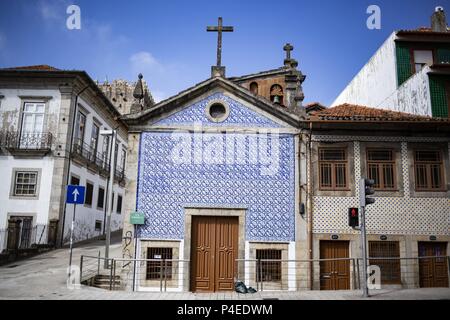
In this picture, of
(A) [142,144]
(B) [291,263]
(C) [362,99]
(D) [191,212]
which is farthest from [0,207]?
(C) [362,99]

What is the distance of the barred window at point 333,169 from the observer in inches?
530

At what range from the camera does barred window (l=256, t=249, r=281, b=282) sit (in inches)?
504

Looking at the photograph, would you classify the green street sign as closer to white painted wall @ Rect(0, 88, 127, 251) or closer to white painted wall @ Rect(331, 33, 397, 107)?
white painted wall @ Rect(0, 88, 127, 251)

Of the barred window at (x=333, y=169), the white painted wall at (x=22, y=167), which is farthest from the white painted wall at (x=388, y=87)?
the white painted wall at (x=22, y=167)

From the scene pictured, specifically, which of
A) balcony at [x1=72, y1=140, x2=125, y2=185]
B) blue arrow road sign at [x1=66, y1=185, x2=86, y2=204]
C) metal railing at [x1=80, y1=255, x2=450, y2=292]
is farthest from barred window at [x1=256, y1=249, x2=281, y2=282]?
balcony at [x1=72, y1=140, x2=125, y2=185]

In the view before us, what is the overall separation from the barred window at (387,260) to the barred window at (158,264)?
6.44 meters

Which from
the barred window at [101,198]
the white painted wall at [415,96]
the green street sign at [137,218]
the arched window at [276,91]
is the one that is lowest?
the green street sign at [137,218]

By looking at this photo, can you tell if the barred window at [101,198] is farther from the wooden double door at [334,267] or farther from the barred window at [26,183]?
the wooden double door at [334,267]

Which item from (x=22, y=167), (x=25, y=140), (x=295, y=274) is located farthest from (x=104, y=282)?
(x=25, y=140)

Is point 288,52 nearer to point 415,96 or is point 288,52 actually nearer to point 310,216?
point 415,96

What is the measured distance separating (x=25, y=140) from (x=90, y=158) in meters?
4.20

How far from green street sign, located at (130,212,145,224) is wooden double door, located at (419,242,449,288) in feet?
29.5

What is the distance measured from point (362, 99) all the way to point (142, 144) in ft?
48.4
